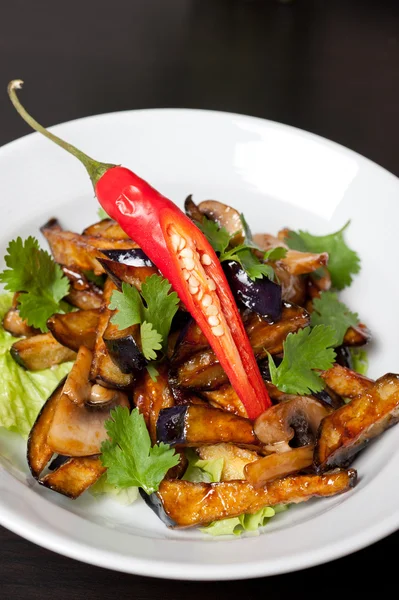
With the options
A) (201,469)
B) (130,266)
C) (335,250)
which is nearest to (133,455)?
(201,469)

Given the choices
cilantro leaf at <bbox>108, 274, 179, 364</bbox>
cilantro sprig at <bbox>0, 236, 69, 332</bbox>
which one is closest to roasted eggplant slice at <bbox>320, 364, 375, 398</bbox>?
cilantro leaf at <bbox>108, 274, 179, 364</bbox>

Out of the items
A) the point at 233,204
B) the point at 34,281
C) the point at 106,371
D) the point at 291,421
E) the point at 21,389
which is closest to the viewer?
the point at 291,421

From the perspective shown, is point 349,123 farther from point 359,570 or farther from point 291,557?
point 291,557

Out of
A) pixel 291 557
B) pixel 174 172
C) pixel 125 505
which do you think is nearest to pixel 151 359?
pixel 125 505

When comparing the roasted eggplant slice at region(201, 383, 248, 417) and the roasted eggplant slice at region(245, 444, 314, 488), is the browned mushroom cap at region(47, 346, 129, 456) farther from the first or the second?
the roasted eggplant slice at region(245, 444, 314, 488)

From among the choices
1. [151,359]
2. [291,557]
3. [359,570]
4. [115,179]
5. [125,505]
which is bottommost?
[359,570]

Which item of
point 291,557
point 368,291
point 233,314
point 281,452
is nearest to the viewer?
point 291,557

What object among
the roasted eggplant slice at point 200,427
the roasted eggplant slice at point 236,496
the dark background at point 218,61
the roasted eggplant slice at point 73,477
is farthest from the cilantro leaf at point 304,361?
the dark background at point 218,61

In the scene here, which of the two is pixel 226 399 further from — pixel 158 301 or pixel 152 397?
pixel 158 301
